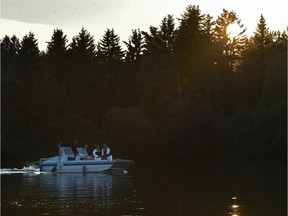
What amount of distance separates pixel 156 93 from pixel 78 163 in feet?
124

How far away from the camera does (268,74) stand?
76062mm

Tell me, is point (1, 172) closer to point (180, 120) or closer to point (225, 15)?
point (180, 120)

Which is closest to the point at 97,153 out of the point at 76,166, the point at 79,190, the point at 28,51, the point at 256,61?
the point at 76,166

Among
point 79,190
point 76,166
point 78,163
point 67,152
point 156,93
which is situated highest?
point 156,93

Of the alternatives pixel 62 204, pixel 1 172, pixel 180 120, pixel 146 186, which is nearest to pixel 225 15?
pixel 180 120

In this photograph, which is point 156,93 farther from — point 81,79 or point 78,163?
point 78,163

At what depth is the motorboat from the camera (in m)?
49.5

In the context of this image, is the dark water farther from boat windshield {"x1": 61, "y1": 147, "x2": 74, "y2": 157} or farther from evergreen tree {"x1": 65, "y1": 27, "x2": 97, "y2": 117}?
evergreen tree {"x1": 65, "y1": 27, "x2": 97, "y2": 117}

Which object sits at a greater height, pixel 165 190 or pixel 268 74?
pixel 268 74

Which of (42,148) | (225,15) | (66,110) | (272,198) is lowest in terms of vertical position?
(272,198)

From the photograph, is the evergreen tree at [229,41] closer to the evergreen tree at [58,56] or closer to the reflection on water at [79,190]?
the evergreen tree at [58,56]

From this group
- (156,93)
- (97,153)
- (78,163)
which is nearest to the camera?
(78,163)

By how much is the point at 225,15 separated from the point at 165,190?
64.2 meters

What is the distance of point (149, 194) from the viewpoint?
106 ft
